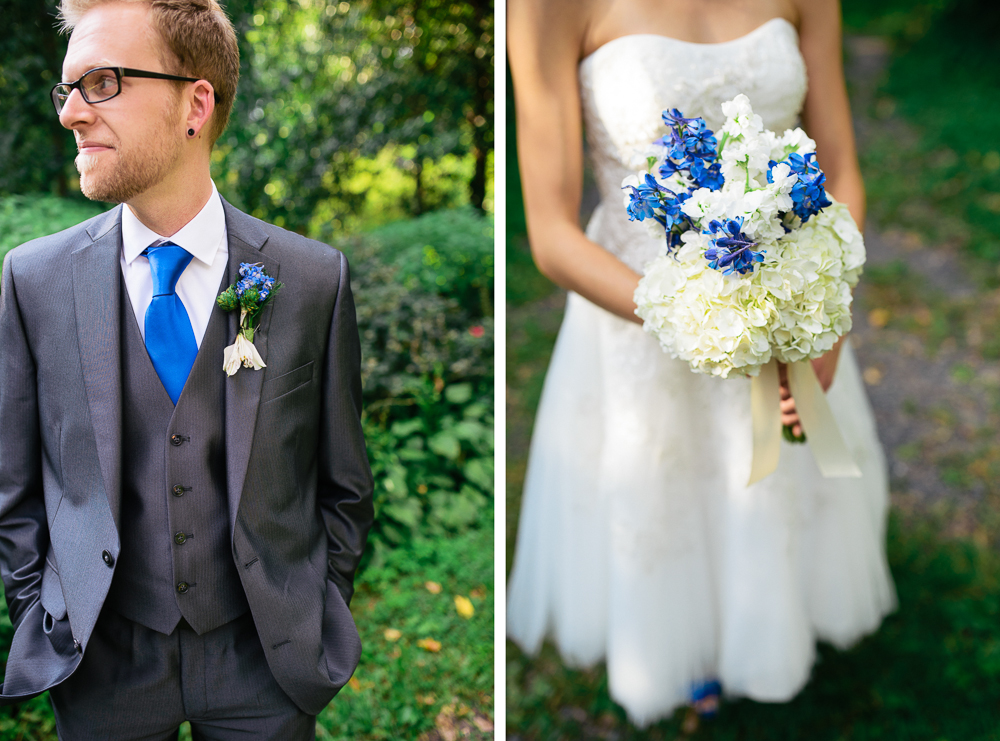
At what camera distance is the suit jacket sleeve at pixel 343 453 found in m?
1.68

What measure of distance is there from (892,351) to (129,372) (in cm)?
474

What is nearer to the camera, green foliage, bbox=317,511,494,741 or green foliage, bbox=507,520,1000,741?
green foliage, bbox=507,520,1000,741

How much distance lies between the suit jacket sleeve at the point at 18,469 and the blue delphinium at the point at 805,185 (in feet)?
5.38

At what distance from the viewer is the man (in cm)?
140

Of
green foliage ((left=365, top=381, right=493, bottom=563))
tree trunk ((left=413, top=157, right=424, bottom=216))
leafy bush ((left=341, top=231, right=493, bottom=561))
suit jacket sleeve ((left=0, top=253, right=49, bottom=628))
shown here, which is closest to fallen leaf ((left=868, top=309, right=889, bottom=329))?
leafy bush ((left=341, top=231, right=493, bottom=561))

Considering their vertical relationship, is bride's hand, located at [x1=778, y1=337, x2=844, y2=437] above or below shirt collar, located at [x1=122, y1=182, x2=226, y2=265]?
below

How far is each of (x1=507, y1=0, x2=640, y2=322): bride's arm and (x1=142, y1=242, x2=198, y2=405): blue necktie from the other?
108 centimetres

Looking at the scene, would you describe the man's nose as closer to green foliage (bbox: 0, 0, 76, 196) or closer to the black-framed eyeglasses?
the black-framed eyeglasses

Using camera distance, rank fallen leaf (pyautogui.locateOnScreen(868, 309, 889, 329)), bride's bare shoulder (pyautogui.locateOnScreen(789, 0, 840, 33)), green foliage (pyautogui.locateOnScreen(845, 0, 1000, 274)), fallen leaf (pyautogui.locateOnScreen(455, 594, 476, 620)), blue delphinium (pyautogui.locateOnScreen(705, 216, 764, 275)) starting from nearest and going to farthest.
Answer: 1. blue delphinium (pyautogui.locateOnScreen(705, 216, 764, 275))
2. bride's bare shoulder (pyautogui.locateOnScreen(789, 0, 840, 33))
3. fallen leaf (pyautogui.locateOnScreen(455, 594, 476, 620))
4. fallen leaf (pyautogui.locateOnScreen(868, 309, 889, 329))
5. green foliage (pyautogui.locateOnScreen(845, 0, 1000, 274))

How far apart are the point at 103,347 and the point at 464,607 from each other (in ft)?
7.96

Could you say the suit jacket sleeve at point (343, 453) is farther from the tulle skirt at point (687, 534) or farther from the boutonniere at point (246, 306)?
the tulle skirt at point (687, 534)

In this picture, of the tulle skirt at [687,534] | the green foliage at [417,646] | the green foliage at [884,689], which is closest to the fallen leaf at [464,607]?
the green foliage at [417,646]

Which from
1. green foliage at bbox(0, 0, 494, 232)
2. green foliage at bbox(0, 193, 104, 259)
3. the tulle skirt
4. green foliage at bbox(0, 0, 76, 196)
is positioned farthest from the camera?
green foliage at bbox(0, 0, 494, 232)

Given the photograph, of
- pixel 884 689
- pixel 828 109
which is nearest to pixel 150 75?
pixel 828 109
